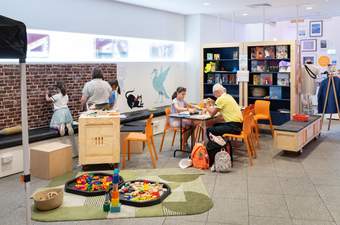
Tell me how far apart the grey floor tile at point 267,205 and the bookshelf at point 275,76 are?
152 inches

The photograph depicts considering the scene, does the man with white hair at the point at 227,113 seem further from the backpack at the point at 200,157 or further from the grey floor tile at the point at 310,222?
the grey floor tile at the point at 310,222

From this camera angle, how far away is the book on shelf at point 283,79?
8100 millimetres

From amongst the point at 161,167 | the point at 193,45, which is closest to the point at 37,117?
the point at 161,167

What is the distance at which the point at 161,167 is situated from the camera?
5770 mm

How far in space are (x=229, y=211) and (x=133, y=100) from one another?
15.0ft

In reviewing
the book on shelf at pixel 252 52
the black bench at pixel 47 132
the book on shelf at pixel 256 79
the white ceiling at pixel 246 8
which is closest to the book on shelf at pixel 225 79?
the book on shelf at pixel 256 79

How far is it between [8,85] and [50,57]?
96 cm

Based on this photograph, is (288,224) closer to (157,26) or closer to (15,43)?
(15,43)

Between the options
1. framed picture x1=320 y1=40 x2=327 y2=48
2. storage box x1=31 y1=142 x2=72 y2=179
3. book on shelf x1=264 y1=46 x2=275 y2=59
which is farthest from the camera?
framed picture x1=320 y1=40 x2=327 y2=48

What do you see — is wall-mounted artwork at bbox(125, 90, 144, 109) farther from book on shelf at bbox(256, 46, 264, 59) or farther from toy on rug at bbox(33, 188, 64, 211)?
toy on rug at bbox(33, 188, 64, 211)

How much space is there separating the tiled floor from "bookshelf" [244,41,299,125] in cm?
173

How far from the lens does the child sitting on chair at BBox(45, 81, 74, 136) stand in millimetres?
6027

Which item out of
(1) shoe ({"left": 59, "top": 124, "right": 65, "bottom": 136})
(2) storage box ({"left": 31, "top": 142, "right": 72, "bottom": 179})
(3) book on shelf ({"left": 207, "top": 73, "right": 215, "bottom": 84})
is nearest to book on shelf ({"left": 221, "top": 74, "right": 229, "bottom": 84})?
(3) book on shelf ({"left": 207, "top": 73, "right": 215, "bottom": 84})

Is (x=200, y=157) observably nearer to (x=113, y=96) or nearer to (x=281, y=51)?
(x=113, y=96)
